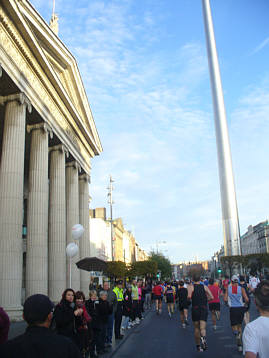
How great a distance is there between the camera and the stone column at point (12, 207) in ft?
49.0

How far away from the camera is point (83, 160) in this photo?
1156 inches

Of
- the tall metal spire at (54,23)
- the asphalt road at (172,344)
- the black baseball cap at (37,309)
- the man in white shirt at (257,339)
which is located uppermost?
the tall metal spire at (54,23)

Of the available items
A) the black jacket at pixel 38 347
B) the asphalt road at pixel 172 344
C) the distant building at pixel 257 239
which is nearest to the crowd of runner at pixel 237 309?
the asphalt road at pixel 172 344

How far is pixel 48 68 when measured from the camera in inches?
763

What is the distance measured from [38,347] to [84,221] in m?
27.8

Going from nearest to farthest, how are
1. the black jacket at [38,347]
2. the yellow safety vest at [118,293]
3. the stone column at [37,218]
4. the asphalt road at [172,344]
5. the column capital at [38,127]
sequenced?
the black jacket at [38,347] → the asphalt road at [172,344] → the yellow safety vest at [118,293] → the stone column at [37,218] → the column capital at [38,127]

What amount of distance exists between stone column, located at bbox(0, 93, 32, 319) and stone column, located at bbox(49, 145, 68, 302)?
6059 mm

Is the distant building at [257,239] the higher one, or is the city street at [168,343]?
the distant building at [257,239]

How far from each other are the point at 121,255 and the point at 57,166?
63.8 meters

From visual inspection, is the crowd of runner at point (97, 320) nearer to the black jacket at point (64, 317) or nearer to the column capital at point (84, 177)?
the black jacket at point (64, 317)

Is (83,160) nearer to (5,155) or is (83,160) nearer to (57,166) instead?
(57,166)

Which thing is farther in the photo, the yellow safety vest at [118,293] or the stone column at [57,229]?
the stone column at [57,229]

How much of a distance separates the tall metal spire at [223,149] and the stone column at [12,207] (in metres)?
62.5

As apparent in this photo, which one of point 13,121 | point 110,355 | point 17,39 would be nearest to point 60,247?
point 13,121
